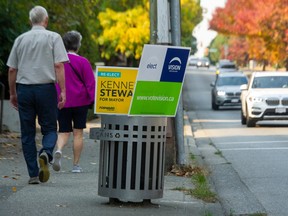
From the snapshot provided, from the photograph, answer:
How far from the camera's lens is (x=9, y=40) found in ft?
55.5

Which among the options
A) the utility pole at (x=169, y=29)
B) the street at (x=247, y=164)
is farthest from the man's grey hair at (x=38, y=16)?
the street at (x=247, y=164)

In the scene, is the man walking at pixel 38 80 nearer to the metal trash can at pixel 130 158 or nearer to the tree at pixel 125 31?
the metal trash can at pixel 130 158

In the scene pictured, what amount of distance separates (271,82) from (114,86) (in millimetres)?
19559

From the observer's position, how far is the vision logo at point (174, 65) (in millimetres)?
9070

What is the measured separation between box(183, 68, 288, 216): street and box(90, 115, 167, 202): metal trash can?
3.37 feet

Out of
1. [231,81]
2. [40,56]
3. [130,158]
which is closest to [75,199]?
[130,158]

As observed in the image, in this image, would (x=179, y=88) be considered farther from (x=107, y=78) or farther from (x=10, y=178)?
(x=10, y=178)

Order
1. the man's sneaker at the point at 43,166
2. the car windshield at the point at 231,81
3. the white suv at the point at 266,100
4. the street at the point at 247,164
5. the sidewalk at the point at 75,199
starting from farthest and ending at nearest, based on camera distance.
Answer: the car windshield at the point at 231,81, the white suv at the point at 266,100, the street at the point at 247,164, the man's sneaker at the point at 43,166, the sidewalk at the point at 75,199

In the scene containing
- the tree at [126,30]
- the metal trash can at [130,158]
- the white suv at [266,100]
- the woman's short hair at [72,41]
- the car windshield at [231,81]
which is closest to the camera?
the metal trash can at [130,158]

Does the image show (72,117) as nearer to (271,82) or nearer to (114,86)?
(114,86)

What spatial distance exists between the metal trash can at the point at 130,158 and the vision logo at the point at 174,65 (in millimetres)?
531

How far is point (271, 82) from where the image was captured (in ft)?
92.8

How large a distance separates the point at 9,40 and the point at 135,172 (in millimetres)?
→ 8652

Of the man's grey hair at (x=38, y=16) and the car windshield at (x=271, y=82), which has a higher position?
the man's grey hair at (x=38, y=16)
